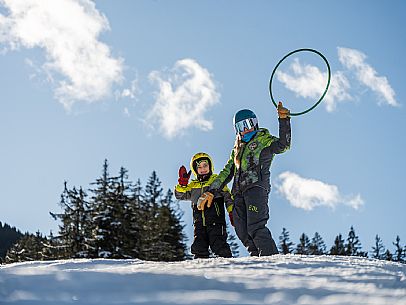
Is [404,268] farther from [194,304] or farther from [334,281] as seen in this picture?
[194,304]

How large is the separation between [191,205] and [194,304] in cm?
559

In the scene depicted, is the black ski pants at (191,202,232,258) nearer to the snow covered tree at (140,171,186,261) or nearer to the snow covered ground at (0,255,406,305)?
the snow covered ground at (0,255,406,305)

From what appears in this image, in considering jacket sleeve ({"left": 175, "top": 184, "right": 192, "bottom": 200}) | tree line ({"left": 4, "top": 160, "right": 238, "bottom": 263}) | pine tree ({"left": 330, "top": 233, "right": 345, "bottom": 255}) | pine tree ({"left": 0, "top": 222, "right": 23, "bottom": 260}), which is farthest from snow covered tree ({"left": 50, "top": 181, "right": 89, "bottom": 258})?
pine tree ({"left": 0, "top": 222, "right": 23, "bottom": 260})

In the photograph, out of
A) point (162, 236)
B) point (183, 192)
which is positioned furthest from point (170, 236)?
point (183, 192)

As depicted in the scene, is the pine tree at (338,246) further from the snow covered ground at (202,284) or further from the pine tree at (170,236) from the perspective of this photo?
the snow covered ground at (202,284)

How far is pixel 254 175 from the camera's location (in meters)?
7.57

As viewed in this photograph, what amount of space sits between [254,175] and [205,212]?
1.21 metres

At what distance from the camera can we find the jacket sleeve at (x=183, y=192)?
8844 millimetres

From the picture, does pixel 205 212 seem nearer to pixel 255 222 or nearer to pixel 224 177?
pixel 224 177

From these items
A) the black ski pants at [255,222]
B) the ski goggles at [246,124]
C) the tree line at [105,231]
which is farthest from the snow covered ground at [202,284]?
the tree line at [105,231]

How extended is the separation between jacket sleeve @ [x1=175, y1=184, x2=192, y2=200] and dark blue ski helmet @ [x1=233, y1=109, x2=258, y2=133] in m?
1.29

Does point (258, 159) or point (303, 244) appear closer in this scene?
point (258, 159)

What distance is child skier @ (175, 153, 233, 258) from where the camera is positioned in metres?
8.41

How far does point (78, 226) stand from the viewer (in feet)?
92.3
